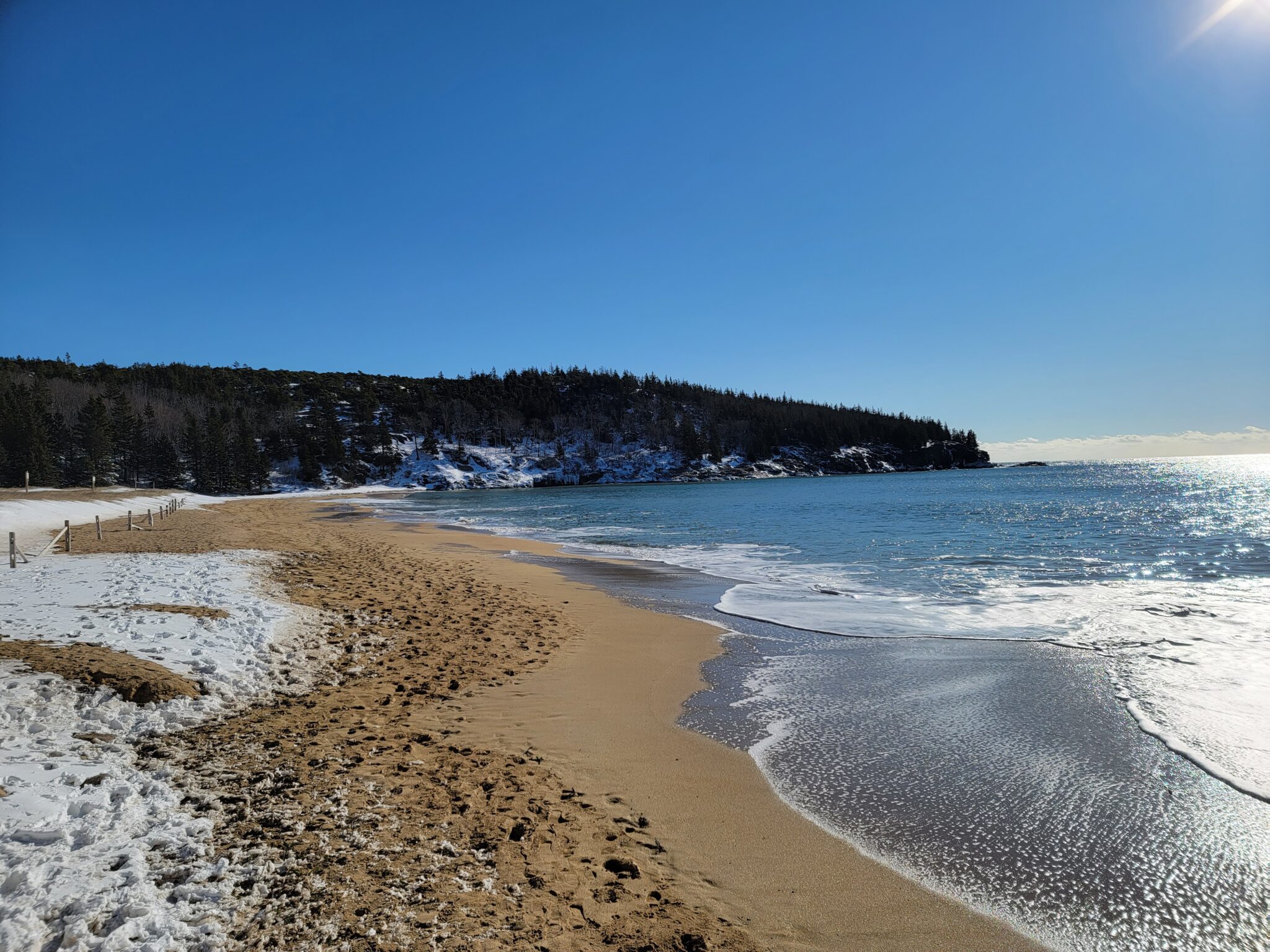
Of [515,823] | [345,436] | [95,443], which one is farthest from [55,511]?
[345,436]

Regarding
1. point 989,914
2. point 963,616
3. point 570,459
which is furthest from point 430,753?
point 570,459

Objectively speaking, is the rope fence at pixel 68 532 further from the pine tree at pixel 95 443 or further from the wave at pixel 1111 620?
the pine tree at pixel 95 443

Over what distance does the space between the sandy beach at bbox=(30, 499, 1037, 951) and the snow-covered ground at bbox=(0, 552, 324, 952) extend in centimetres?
26

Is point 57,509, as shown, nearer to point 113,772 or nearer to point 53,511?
point 53,511

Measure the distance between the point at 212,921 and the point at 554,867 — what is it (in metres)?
1.88

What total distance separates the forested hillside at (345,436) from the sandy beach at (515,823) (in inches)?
3874

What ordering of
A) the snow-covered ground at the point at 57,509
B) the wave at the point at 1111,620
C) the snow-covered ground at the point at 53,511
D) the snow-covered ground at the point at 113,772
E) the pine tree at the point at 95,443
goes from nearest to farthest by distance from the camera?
the snow-covered ground at the point at 113,772
the wave at the point at 1111,620
the snow-covered ground at the point at 57,509
the snow-covered ground at the point at 53,511
the pine tree at the point at 95,443

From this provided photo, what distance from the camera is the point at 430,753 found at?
5855mm

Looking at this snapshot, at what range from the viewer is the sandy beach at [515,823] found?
11.5 feet

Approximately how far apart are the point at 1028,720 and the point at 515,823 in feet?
19.2

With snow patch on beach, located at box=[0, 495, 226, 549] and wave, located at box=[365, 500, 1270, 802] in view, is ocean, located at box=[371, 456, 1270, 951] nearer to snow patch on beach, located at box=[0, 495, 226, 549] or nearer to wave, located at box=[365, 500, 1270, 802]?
wave, located at box=[365, 500, 1270, 802]

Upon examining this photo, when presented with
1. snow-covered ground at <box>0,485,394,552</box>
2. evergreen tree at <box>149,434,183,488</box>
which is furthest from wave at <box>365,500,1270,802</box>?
evergreen tree at <box>149,434,183,488</box>

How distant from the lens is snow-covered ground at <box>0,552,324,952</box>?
3.16 meters

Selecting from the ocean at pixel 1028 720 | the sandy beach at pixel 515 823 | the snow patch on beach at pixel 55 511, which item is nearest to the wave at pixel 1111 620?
the ocean at pixel 1028 720
